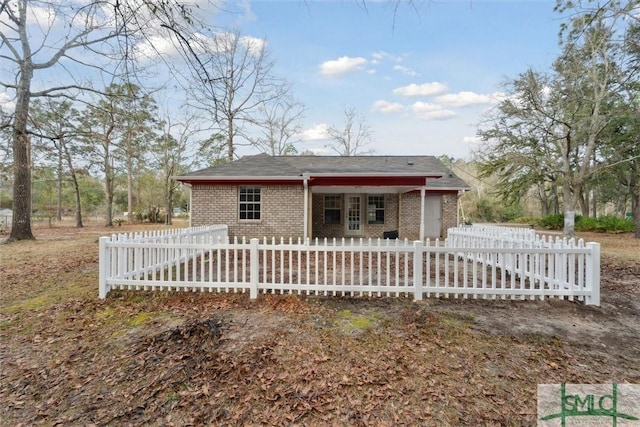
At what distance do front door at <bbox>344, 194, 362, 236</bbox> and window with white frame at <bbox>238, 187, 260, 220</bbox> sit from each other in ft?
14.8

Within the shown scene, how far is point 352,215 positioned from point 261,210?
4.70m

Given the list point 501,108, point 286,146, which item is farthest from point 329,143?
point 501,108

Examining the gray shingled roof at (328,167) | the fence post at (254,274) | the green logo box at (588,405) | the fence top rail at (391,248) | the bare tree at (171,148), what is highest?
the bare tree at (171,148)

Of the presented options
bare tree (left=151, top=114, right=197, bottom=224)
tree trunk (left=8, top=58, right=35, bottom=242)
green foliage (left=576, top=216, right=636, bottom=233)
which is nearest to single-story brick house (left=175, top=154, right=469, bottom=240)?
tree trunk (left=8, top=58, right=35, bottom=242)

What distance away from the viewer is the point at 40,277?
251 inches

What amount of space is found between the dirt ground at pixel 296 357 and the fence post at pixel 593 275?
13 cm

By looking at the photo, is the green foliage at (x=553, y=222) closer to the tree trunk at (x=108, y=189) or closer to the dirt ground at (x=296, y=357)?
the dirt ground at (x=296, y=357)

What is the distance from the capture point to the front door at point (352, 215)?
14.2 m

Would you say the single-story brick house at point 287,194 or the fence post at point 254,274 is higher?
the single-story brick house at point 287,194

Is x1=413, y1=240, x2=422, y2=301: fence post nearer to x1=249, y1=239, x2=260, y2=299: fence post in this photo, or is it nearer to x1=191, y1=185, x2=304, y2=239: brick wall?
x1=249, y1=239, x2=260, y2=299: fence post

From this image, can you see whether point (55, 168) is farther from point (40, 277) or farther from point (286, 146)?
point (40, 277)

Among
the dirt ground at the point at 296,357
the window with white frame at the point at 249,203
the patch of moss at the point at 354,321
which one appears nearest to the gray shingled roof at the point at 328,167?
the window with white frame at the point at 249,203

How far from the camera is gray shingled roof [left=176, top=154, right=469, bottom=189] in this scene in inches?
438

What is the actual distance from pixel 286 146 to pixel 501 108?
66.1ft
